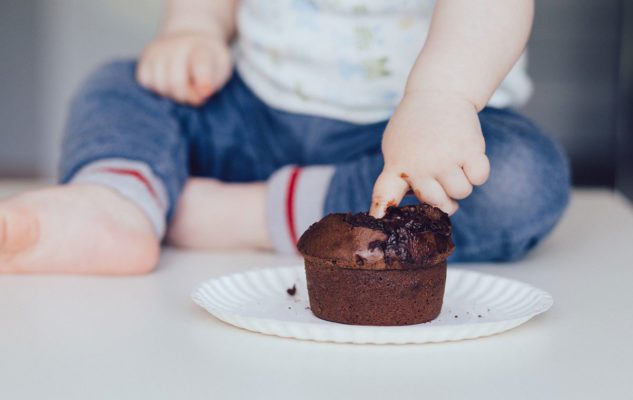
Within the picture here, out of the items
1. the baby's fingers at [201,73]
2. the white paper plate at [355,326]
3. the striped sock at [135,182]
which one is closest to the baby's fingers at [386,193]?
the white paper plate at [355,326]

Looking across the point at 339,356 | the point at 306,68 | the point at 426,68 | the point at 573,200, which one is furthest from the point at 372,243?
the point at 573,200

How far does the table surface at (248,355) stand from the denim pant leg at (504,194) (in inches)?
4.3

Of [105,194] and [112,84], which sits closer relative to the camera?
[105,194]

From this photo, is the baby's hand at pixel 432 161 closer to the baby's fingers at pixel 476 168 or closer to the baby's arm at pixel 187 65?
the baby's fingers at pixel 476 168

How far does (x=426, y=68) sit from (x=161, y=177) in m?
0.46

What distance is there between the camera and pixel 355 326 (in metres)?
0.78

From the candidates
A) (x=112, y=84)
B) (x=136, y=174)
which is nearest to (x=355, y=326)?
(x=136, y=174)

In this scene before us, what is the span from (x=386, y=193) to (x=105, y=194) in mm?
428

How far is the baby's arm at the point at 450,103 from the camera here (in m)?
0.85

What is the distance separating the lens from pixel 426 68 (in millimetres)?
934

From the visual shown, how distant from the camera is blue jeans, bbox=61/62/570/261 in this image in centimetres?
115

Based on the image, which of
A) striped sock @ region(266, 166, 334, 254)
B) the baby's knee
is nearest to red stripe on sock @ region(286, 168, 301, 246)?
striped sock @ region(266, 166, 334, 254)

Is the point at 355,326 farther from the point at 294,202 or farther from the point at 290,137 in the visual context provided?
the point at 290,137

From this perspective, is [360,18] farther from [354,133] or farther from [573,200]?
[573,200]
